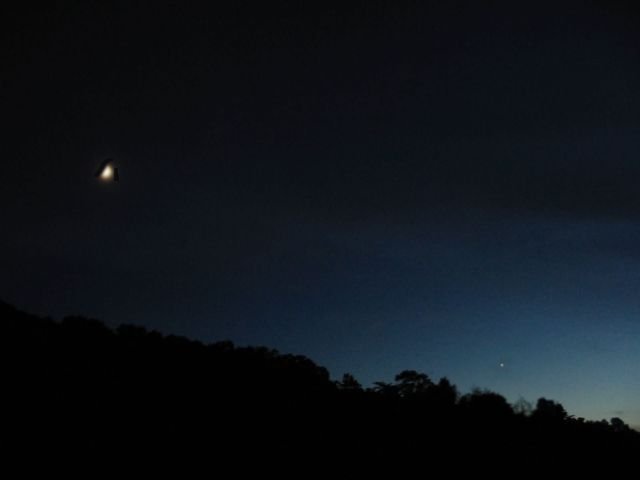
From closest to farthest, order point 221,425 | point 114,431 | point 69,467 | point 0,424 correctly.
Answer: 1. point 69,467
2. point 0,424
3. point 114,431
4. point 221,425

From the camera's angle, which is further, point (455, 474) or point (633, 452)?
point (633, 452)

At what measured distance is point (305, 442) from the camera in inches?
1156

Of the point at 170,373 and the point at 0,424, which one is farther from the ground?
the point at 170,373

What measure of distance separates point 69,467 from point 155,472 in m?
2.92

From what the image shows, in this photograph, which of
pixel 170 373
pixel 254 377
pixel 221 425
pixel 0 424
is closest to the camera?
pixel 0 424

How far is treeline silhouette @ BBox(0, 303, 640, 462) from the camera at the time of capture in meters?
26.0

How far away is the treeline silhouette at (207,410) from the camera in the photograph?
85.4ft

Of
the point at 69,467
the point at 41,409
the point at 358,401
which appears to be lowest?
the point at 69,467

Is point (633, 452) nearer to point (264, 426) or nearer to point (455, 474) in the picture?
point (455, 474)

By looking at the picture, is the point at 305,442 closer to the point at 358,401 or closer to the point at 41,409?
the point at 41,409

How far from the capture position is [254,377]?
141 ft

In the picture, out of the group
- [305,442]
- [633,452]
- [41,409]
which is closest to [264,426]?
[305,442]

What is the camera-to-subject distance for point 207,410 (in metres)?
31.0

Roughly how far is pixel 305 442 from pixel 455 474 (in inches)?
282
